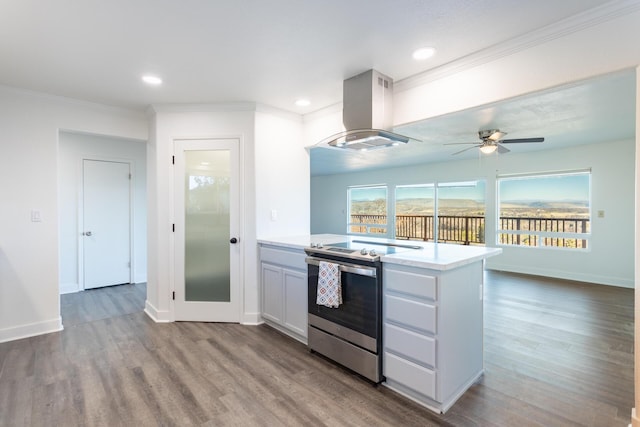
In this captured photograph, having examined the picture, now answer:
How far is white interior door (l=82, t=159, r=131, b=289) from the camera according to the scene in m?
4.74

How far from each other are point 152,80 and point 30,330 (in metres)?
2.79

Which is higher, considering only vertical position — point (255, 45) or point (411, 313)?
point (255, 45)

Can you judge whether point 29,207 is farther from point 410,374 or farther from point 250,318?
point 410,374

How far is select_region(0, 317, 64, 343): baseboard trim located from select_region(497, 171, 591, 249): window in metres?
7.32

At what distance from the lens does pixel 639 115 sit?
5.51 ft

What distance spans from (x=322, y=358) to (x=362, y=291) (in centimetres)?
82

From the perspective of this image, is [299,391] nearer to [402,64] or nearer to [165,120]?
[402,64]

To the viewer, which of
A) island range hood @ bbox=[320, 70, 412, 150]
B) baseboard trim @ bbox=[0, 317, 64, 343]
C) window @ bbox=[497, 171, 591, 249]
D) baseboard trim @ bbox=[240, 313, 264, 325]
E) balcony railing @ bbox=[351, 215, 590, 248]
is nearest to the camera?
island range hood @ bbox=[320, 70, 412, 150]

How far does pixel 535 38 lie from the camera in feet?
6.64

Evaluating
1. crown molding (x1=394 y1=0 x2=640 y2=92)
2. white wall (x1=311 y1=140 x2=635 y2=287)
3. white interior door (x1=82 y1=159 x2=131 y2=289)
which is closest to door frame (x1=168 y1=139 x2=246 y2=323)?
crown molding (x1=394 y1=0 x2=640 y2=92)

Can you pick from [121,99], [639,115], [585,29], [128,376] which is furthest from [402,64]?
[128,376]

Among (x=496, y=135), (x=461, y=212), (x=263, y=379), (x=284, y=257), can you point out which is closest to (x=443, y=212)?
(x=461, y=212)

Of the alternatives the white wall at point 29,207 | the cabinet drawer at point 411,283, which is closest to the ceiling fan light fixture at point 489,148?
the cabinet drawer at point 411,283

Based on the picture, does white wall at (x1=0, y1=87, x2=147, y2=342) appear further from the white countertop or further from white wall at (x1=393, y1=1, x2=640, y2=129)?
white wall at (x1=393, y1=1, x2=640, y2=129)
